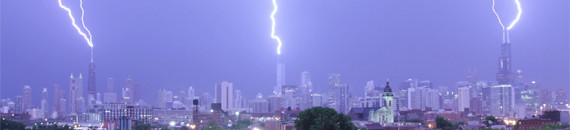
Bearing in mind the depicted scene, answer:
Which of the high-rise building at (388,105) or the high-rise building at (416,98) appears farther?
the high-rise building at (416,98)

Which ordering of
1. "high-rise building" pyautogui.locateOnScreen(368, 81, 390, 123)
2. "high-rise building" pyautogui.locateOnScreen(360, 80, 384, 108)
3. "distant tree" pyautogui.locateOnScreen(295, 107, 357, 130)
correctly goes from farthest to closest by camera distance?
"high-rise building" pyautogui.locateOnScreen(360, 80, 384, 108)
"high-rise building" pyautogui.locateOnScreen(368, 81, 390, 123)
"distant tree" pyautogui.locateOnScreen(295, 107, 357, 130)

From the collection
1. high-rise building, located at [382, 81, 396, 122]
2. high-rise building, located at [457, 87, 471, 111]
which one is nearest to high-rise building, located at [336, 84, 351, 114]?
high-rise building, located at [457, 87, 471, 111]

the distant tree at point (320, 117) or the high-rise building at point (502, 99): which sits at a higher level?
the high-rise building at point (502, 99)

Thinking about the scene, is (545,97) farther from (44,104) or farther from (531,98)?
(44,104)

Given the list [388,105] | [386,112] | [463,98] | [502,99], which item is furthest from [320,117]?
[463,98]

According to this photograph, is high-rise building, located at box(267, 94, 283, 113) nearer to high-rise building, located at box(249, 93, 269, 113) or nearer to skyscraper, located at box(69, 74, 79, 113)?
high-rise building, located at box(249, 93, 269, 113)

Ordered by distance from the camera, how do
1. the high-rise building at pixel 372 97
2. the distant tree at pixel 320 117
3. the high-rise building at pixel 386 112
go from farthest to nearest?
the high-rise building at pixel 372 97 → the high-rise building at pixel 386 112 → the distant tree at pixel 320 117

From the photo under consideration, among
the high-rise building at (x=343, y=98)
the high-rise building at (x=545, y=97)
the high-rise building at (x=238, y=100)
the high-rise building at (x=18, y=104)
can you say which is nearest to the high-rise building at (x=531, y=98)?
the high-rise building at (x=545, y=97)

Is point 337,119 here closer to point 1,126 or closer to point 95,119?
point 1,126

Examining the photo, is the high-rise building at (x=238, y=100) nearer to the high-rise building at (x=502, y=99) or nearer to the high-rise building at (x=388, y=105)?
the high-rise building at (x=502, y=99)
